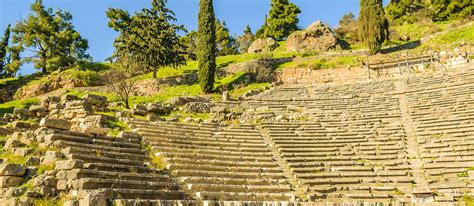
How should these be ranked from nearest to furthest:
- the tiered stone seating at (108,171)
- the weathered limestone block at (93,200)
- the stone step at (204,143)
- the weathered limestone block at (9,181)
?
the weathered limestone block at (93,200) < the weathered limestone block at (9,181) < the tiered stone seating at (108,171) < the stone step at (204,143)

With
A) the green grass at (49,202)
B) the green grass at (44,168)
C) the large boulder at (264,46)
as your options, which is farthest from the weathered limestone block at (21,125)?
the large boulder at (264,46)

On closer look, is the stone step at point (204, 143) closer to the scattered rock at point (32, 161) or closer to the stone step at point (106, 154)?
the stone step at point (106, 154)

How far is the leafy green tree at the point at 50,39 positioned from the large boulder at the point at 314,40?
21.3 m

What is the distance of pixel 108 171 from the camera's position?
10.7 metres

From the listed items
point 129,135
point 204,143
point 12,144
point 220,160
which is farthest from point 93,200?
point 204,143

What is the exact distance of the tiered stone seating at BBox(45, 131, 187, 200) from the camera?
9.45m

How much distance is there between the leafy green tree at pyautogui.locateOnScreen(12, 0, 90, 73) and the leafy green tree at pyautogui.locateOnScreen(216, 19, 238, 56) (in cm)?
1812

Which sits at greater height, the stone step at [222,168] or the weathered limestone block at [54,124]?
the weathered limestone block at [54,124]

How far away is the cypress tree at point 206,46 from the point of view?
30.6 meters

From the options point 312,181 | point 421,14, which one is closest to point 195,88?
point 312,181

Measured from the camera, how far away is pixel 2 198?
8.76 metres

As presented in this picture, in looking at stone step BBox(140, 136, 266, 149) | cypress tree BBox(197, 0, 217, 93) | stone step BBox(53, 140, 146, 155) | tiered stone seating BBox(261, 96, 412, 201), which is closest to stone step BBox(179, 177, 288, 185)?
tiered stone seating BBox(261, 96, 412, 201)

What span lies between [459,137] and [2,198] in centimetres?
1529

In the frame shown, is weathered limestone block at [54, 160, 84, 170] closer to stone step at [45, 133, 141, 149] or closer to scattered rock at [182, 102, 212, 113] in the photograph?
stone step at [45, 133, 141, 149]
